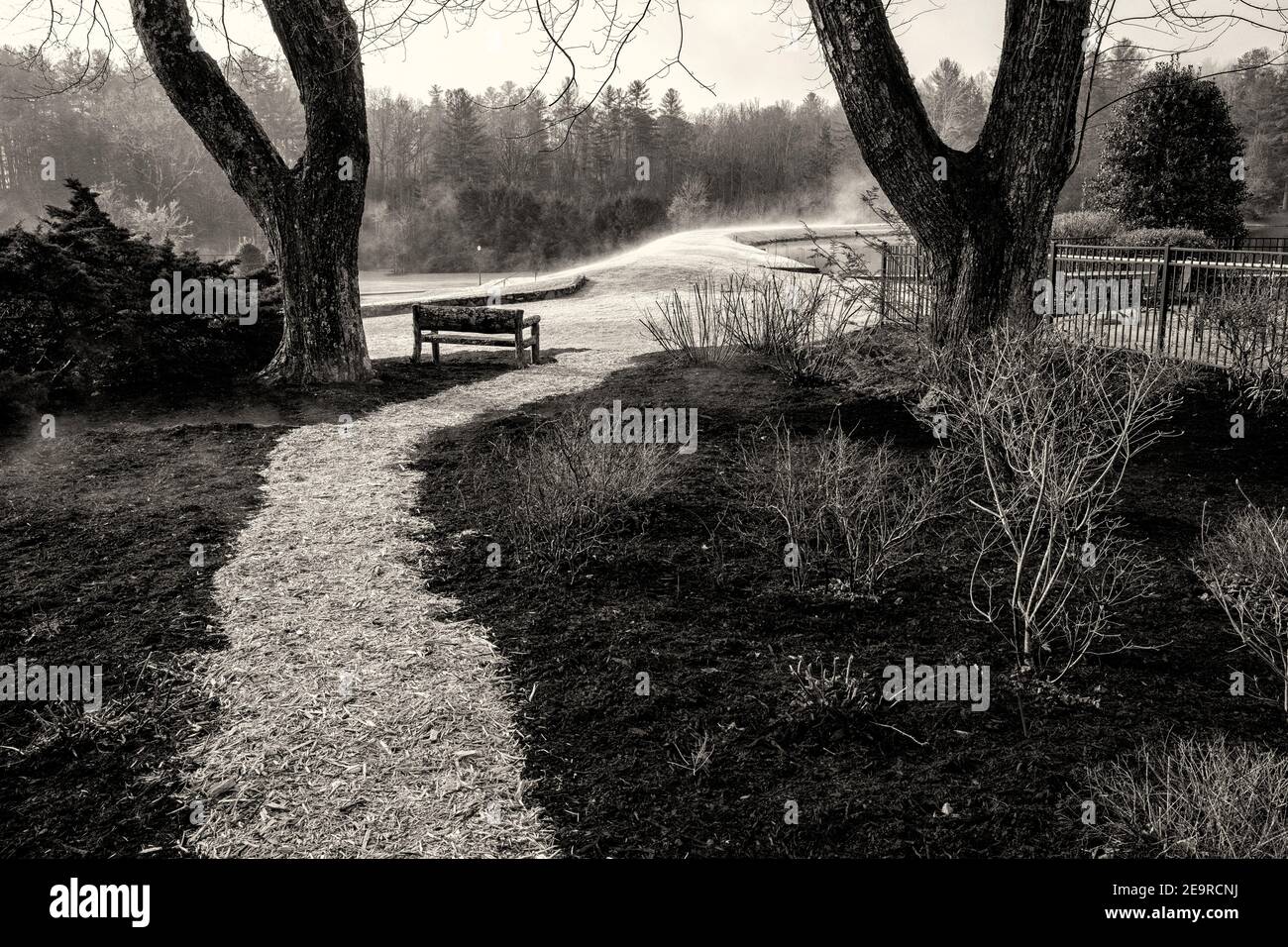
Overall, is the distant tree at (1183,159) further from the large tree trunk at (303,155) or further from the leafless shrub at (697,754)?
the leafless shrub at (697,754)

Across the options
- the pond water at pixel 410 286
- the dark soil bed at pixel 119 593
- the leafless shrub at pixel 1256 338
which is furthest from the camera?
the pond water at pixel 410 286

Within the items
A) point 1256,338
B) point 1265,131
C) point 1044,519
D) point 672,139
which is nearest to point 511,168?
point 672,139

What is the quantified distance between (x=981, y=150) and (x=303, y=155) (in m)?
6.83

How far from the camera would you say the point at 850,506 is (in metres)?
5.55

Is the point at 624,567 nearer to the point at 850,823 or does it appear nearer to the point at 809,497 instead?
the point at 809,497

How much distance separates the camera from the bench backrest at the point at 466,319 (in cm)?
1245

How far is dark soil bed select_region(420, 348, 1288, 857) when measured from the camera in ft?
10.7

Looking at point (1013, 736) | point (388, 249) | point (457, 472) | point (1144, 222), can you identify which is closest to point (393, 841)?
point (1013, 736)

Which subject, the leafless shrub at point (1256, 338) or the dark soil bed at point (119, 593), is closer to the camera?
the dark soil bed at point (119, 593)

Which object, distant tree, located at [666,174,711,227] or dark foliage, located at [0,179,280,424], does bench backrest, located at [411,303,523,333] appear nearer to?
dark foliage, located at [0,179,280,424]

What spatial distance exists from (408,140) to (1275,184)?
5333 cm

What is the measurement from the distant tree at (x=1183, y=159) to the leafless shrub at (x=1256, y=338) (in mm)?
15894

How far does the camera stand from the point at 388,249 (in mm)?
55062

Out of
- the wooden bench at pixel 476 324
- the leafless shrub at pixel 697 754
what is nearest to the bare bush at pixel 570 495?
the leafless shrub at pixel 697 754
